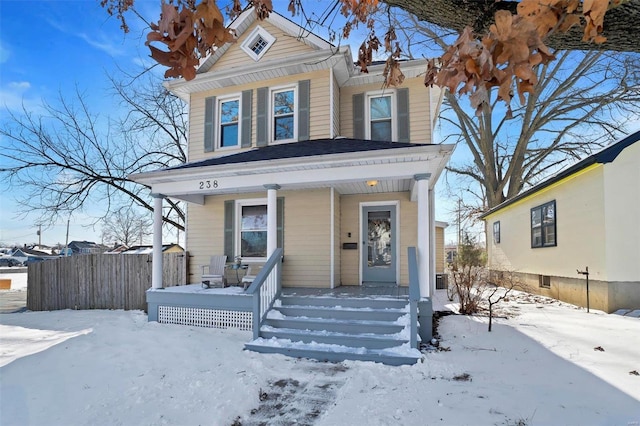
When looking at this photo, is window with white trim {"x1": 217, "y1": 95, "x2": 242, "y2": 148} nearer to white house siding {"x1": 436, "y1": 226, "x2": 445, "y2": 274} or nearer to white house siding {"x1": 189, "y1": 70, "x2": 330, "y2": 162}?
white house siding {"x1": 189, "y1": 70, "x2": 330, "y2": 162}

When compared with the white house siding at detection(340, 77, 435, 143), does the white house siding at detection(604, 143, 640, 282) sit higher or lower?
lower

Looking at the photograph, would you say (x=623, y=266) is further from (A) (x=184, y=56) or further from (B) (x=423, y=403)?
(A) (x=184, y=56)

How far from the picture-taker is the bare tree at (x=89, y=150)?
41.6 ft

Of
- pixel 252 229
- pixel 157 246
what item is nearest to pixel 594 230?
pixel 252 229

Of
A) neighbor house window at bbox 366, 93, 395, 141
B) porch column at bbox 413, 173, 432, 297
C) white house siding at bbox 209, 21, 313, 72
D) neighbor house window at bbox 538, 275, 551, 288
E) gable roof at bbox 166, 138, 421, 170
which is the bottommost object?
neighbor house window at bbox 538, 275, 551, 288

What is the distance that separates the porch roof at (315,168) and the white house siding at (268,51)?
7.83 ft

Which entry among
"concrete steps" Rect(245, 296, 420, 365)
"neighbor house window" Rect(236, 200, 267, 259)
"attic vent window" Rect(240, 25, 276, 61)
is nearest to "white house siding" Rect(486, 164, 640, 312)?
"concrete steps" Rect(245, 296, 420, 365)

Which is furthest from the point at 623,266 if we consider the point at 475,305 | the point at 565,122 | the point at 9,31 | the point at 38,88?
the point at 38,88

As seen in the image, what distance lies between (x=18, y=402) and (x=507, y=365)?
5562 mm

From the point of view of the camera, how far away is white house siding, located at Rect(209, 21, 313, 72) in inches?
352

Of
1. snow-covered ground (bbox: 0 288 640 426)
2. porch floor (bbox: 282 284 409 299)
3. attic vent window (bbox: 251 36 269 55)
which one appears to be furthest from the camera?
attic vent window (bbox: 251 36 269 55)

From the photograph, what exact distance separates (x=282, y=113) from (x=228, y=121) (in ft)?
5.11

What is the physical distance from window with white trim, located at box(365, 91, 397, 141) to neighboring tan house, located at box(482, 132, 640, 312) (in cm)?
440

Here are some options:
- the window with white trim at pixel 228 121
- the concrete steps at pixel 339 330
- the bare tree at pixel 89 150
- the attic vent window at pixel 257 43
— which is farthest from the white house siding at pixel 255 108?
the bare tree at pixel 89 150
